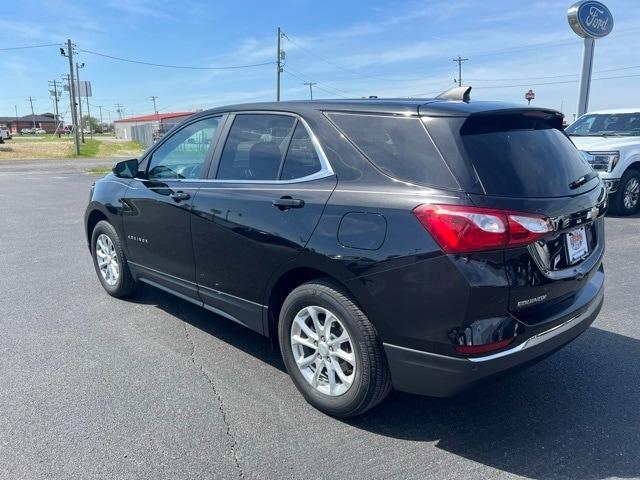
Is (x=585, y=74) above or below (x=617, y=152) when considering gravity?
above

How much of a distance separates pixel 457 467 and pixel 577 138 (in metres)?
9.38

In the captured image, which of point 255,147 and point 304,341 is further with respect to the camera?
point 255,147

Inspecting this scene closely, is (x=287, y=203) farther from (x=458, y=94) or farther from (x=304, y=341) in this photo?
(x=458, y=94)

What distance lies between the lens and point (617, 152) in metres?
9.24

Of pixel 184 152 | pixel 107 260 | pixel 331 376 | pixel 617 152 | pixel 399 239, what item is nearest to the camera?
pixel 399 239

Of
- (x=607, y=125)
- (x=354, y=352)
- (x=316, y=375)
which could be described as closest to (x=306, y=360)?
(x=316, y=375)

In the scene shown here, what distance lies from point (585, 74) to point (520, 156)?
17.1 metres

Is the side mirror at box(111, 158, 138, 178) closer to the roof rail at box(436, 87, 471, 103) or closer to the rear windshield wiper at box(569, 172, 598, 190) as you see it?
the roof rail at box(436, 87, 471, 103)

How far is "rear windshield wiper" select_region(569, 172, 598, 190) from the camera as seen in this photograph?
A: 10.1ft

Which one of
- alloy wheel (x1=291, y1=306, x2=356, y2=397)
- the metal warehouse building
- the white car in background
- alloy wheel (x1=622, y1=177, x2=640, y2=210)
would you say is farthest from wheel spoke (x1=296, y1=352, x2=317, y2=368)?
the metal warehouse building

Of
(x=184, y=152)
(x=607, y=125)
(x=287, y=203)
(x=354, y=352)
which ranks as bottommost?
(x=354, y=352)

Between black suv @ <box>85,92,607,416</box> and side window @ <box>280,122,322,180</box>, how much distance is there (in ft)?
0.04

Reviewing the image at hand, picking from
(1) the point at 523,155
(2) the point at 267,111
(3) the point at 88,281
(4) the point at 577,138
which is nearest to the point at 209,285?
(2) the point at 267,111

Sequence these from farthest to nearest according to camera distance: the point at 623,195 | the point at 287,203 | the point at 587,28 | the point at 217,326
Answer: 1. the point at 587,28
2. the point at 623,195
3. the point at 217,326
4. the point at 287,203
